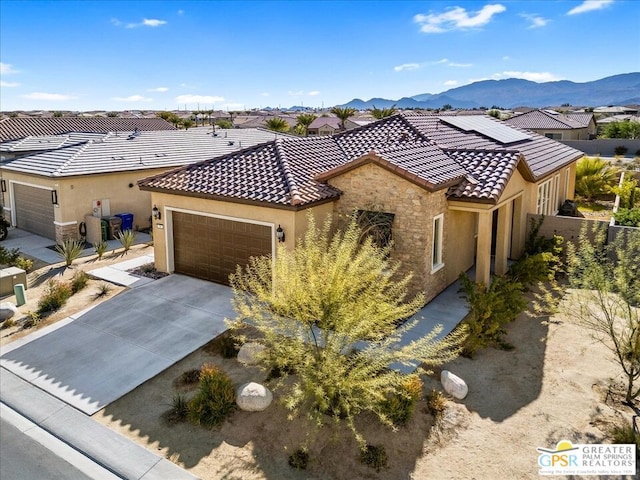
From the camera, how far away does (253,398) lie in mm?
9750

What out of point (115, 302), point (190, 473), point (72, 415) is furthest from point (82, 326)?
point (190, 473)

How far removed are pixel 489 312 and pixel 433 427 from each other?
425 centimetres

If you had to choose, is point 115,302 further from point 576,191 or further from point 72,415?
point 576,191

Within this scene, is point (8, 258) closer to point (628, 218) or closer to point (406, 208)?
point (406, 208)

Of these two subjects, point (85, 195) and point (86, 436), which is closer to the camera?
point (86, 436)

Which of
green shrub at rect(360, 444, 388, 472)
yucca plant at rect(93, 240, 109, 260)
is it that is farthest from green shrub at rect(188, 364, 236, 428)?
yucca plant at rect(93, 240, 109, 260)

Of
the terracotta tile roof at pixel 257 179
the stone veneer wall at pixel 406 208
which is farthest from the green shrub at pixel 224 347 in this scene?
the stone veneer wall at pixel 406 208

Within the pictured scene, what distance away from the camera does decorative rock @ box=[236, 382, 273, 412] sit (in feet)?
31.9

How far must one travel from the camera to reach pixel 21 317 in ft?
46.8

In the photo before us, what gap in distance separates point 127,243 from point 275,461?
14724mm

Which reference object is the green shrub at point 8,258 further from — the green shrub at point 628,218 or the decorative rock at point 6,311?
the green shrub at point 628,218

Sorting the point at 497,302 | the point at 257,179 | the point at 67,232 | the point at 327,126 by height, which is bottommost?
Answer: the point at 497,302

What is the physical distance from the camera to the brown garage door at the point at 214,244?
50.0 feet

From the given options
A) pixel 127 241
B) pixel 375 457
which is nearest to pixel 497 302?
pixel 375 457
